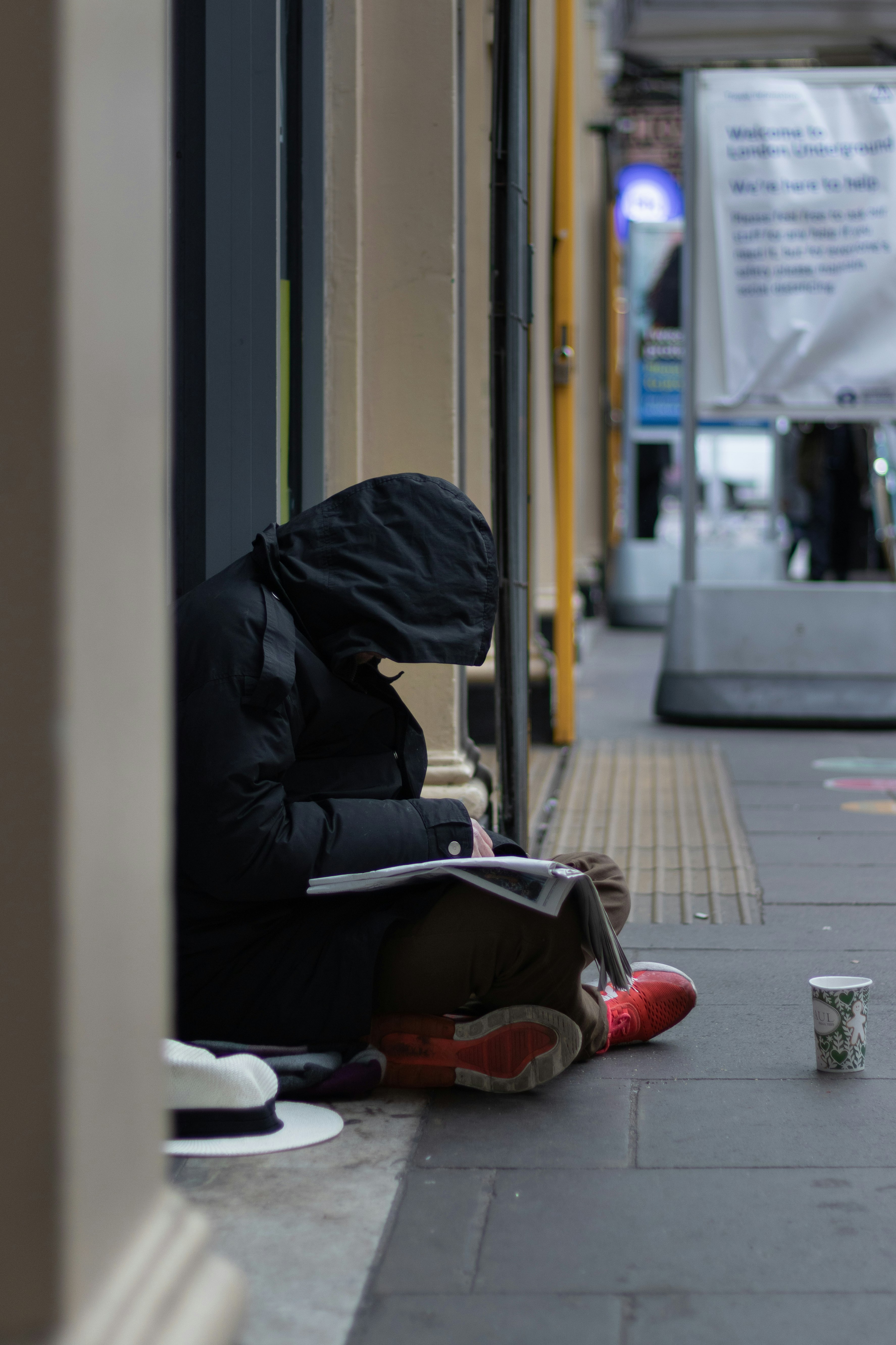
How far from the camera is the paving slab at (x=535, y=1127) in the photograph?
2.67 meters

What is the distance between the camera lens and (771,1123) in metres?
2.81

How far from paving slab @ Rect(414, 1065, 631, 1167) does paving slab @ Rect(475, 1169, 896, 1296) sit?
81 mm

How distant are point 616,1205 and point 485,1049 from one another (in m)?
0.57

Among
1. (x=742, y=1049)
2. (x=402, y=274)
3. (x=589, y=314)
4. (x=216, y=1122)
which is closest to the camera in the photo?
(x=216, y=1122)

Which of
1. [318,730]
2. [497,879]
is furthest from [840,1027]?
[318,730]

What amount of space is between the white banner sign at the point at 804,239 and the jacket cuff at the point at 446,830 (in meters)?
5.35

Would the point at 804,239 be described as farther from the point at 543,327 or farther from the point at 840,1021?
the point at 840,1021

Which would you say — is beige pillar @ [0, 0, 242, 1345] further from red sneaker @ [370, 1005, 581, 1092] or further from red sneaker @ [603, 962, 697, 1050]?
red sneaker @ [603, 962, 697, 1050]

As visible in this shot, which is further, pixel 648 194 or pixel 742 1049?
pixel 648 194

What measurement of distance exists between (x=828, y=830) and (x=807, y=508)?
865 centimetres

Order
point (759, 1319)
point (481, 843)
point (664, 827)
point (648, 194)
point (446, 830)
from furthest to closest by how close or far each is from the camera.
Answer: point (648, 194) → point (664, 827) → point (481, 843) → point (446, 830) → point (759, 1319)

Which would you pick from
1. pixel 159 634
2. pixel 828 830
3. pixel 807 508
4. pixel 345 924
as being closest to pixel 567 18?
pixel 828 830

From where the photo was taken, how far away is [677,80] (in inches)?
496

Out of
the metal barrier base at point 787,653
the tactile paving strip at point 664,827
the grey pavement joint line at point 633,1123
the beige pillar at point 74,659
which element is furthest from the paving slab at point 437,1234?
the metal barrier base at point 787,653
